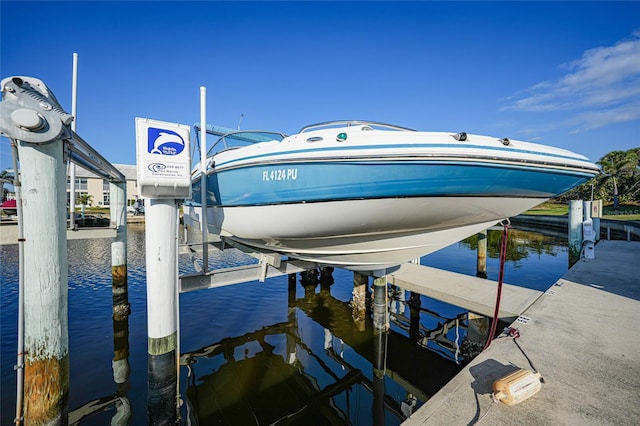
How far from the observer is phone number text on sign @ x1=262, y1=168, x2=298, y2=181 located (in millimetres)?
3021

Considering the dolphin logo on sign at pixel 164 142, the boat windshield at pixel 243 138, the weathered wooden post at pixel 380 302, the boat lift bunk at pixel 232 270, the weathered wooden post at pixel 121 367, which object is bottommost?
the weathered wooden post at pixel 121 367

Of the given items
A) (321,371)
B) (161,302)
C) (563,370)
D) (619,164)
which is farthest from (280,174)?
(619,164)

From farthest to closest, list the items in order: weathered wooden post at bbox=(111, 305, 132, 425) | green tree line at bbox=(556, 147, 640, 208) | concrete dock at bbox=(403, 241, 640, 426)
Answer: green tree line at bbox=(556, 147, 640, 208), weathered wooden post at bbox=(111, 305, 132, 425), concrete dock at bbox=(403, 241, 640, 426)

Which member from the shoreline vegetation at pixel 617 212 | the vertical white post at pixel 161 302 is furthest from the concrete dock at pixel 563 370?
the shoreline vegetation at pixel 617 212

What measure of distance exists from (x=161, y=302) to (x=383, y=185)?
2708 millimetres

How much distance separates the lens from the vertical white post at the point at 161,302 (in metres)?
3.23

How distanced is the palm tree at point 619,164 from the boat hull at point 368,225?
3920 centimetres

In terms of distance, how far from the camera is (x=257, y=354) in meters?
6.01

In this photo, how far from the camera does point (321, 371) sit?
5664 millimetres

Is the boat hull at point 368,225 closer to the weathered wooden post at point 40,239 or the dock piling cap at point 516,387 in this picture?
the dock piling cap at point 516,387

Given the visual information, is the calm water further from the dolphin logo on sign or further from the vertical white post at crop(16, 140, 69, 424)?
the dolphin logo on sign

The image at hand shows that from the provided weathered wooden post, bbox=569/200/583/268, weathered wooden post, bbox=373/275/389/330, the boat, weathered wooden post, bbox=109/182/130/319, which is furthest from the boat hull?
weathered wooden post, bbox=569/200/583/268

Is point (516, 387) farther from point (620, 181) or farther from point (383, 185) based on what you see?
point (620, 181)

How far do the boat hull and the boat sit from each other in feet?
0.04
